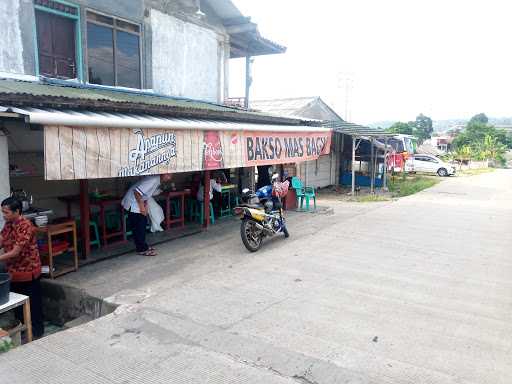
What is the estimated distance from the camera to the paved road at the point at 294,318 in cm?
371

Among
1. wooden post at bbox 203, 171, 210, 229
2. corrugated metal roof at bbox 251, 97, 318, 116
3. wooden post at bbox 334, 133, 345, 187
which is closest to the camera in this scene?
wooden post at bbox 203, 171, 210, 229

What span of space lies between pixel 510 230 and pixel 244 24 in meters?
8.60

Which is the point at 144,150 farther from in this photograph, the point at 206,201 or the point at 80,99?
the point at 206,201

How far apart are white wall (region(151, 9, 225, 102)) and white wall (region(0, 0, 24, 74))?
3.06 metres

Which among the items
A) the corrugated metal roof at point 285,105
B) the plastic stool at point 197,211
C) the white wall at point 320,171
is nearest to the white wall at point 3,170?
the plastic stool at point 197,211

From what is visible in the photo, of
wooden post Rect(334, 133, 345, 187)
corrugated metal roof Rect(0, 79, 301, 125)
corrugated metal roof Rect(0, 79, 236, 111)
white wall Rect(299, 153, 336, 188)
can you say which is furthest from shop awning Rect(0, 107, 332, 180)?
wooden post Rect(334, 133, 345, 187)

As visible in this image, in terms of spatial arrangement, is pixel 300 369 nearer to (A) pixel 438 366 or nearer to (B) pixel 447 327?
(A) pixel 438 366

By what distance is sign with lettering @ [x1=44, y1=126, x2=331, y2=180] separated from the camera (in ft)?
16.6

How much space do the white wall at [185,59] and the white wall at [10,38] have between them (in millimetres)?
3056

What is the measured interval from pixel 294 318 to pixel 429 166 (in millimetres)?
27636

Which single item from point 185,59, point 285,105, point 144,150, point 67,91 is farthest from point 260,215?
point 285,105

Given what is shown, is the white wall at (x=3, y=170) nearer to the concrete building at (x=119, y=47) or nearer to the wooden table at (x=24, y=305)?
the concrete building at (x=119, y=47)

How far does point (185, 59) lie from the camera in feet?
33.7

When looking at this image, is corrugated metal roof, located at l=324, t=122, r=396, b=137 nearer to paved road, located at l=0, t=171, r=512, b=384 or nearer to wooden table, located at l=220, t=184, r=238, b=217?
wooden table, located at l=220, t=184, r=238, b=217
